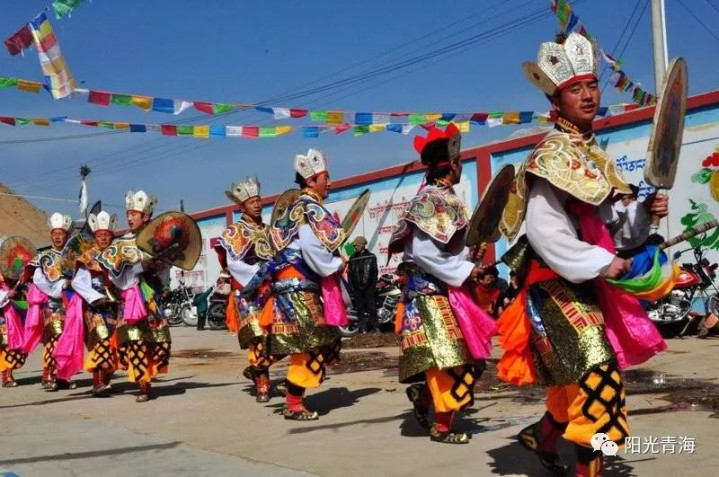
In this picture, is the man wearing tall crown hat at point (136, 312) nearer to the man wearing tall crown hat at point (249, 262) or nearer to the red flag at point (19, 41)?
the man wearing tall crown hat at point (249, 262)

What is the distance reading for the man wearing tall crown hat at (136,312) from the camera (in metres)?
7.71

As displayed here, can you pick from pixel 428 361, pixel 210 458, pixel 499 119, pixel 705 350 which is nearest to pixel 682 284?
pixel 705 350

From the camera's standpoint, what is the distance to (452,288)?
5.11 metres

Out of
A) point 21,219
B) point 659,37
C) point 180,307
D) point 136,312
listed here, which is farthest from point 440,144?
point 21,219

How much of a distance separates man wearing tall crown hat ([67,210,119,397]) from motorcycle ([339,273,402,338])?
6.26m

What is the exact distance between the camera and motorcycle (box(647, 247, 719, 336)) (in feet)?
34.2

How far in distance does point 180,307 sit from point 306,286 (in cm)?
1578

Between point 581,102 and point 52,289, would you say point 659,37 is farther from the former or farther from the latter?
point 581,102

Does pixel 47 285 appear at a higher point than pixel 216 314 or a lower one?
higher

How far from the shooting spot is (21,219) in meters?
76.9

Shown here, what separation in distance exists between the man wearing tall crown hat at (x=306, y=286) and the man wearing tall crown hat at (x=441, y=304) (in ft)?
3.26

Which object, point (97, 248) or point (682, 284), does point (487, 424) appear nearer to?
point (97, 248)

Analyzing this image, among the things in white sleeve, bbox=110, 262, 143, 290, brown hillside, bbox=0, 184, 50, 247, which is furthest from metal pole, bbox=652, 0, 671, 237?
brown hillside, bbox=0, 184, 50, 247

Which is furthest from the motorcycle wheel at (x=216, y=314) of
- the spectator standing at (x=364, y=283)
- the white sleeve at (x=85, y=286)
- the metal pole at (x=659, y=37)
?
the white sleeve at (x=85, y=286)
